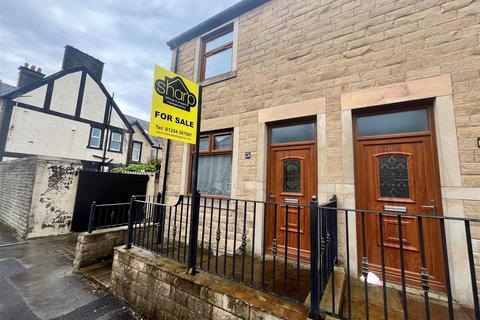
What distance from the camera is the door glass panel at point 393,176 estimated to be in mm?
3029

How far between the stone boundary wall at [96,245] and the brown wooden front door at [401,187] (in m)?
5.06

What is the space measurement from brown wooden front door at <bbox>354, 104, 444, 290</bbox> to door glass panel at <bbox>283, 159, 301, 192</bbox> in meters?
0.95

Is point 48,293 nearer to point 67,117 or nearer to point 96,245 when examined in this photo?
point 96,245

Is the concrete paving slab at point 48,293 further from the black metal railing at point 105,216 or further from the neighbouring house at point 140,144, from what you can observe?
the neighbouring house at point 140,144

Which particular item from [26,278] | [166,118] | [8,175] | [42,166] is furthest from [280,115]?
[8,175]

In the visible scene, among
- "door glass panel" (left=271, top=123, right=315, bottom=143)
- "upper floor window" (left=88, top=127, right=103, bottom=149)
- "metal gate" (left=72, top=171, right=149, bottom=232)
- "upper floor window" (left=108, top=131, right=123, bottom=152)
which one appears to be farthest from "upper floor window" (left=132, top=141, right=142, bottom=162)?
"door glass panel" (left=271, top=123, right=315, bottom=143)

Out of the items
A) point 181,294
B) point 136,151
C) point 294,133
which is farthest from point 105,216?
point 136,151

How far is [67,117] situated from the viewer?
1304 cm

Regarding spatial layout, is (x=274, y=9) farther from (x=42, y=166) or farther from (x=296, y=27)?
(x=42, y=166)

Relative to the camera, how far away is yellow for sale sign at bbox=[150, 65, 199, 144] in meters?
2.62

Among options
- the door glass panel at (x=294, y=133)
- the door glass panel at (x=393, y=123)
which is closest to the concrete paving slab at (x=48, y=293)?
the door glass panel at (x=294, y=133)

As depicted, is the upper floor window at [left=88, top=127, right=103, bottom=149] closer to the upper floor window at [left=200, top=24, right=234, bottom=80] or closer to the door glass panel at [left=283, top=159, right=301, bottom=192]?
the upper floor window at [left=200, top=24, right=234, bottom=80]

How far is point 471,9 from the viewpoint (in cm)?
285

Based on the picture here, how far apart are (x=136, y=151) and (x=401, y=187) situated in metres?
19.5
